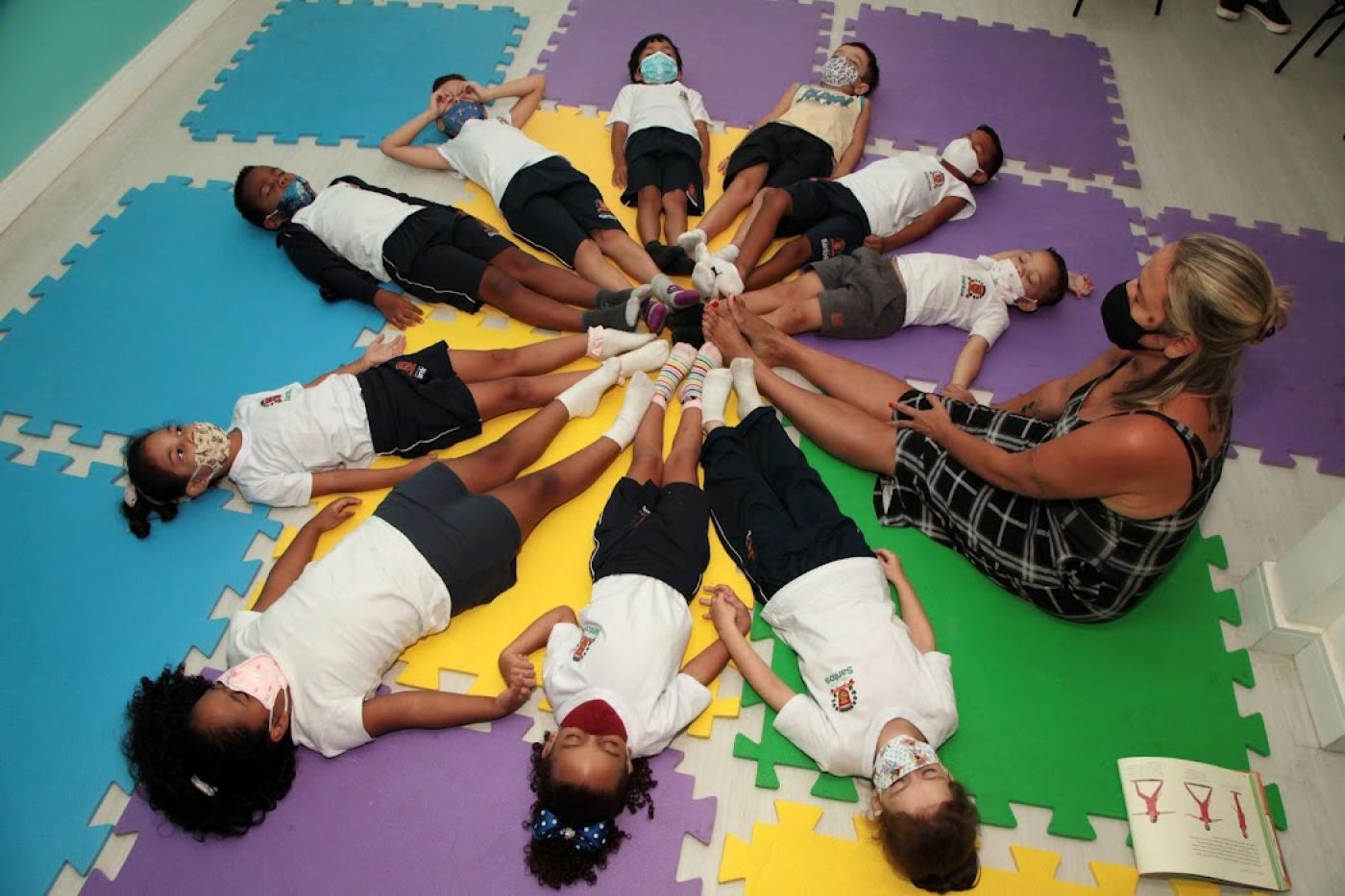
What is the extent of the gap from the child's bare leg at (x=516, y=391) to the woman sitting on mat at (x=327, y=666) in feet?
1.35

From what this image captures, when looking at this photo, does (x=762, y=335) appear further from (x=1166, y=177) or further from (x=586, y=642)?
(x=1166, y=177)

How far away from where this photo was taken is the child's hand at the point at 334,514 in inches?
115

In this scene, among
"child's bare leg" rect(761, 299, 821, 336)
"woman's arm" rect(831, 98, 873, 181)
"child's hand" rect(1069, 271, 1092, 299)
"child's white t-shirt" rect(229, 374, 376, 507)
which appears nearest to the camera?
"child's white t-shirt" rect(229, 374, 376, 507)

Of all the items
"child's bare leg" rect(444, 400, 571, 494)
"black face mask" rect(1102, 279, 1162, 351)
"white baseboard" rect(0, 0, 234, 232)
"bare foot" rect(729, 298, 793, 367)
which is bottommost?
"white baseboard" rect(0, 0, 234, 232)

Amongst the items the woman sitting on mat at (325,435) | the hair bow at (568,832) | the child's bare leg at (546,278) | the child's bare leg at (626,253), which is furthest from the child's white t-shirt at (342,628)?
the child's bare leg at (626,253)

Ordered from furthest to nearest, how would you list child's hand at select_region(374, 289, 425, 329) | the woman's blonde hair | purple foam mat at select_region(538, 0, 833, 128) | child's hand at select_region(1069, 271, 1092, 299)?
purple foam mat at select_region(538, 0, 833, 128) → child's hand at select_region(1069, 271, 1092, 299) → child's hand at select_region(374, 289, 425, 329) → the woman's blonde hair

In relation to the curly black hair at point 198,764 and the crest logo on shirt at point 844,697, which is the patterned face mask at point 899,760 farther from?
the curly black hair at point 198,764

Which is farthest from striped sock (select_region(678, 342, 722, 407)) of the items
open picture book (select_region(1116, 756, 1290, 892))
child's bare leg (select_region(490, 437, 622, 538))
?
open picture book (select_region(1116, 756, 1290, 892))

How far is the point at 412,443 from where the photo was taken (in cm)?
308

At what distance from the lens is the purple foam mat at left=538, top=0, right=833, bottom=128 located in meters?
4.55

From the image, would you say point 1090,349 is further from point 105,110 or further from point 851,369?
point 105,110

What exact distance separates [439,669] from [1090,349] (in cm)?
288

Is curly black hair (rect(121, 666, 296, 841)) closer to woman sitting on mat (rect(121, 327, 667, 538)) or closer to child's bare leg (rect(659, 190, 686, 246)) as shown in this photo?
woman sitting on mat (rect(121, 327, 667, 538))

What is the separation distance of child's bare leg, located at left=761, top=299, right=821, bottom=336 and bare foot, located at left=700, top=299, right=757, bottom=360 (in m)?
0.18
